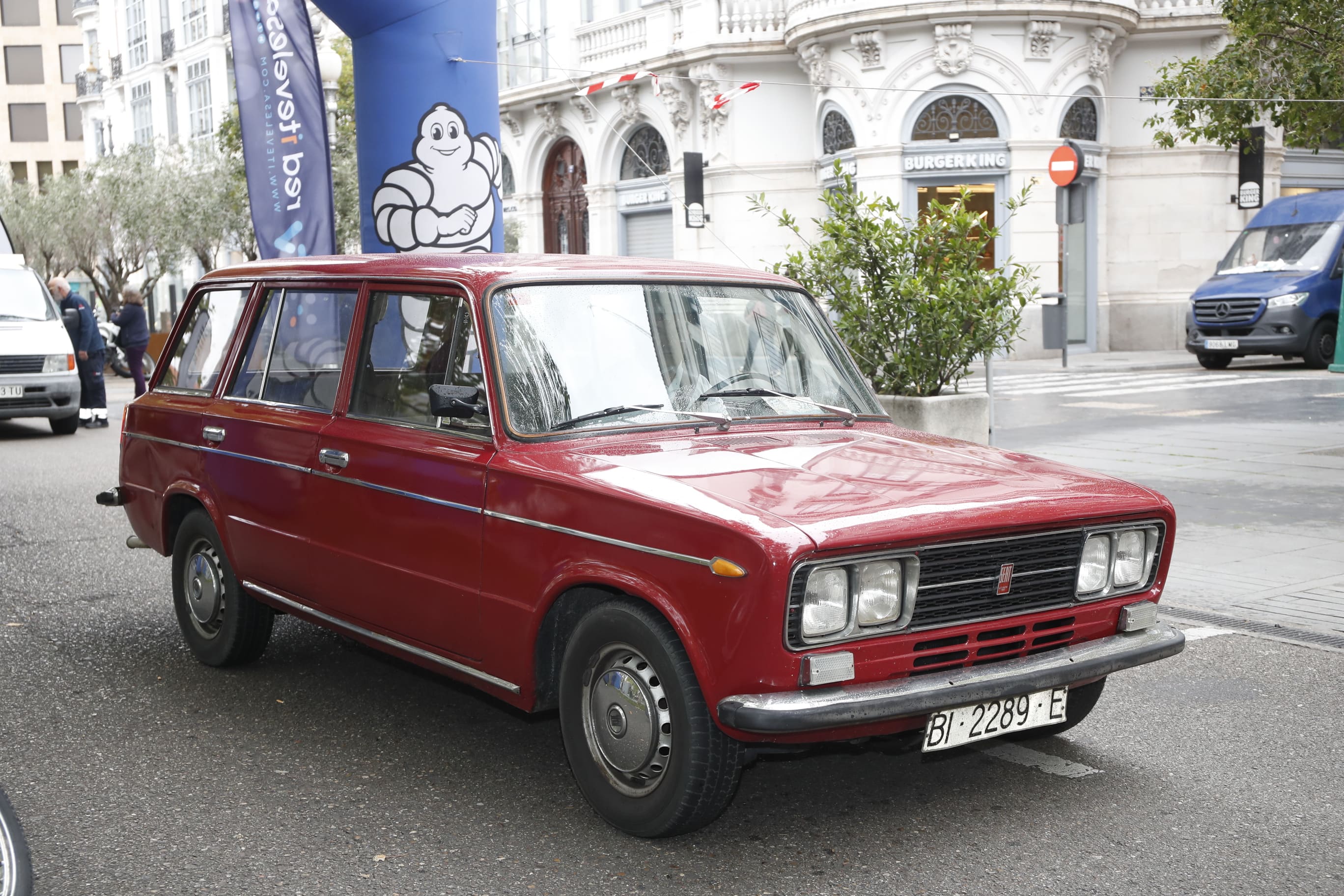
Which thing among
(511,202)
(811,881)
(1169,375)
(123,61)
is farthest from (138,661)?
(123,61)

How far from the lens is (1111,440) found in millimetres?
13836

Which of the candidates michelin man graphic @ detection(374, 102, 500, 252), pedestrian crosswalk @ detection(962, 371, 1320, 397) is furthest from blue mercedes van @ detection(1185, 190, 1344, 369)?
michelin man graphic @ detection(374, 102, 500, 252)

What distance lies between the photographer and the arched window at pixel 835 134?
93.9 ft

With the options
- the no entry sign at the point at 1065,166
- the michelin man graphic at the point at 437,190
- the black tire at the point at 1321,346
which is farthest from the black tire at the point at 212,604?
the no entry sign at the point at 1065,166

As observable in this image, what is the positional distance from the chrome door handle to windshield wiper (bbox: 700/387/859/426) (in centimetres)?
131

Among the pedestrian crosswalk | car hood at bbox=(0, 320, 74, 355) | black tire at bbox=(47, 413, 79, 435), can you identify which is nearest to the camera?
car hood at bbox=(0, 320, 74, 355)

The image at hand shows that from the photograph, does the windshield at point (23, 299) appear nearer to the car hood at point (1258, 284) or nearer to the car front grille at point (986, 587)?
the car front grille at point (986, 587)

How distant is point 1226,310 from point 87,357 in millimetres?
16844

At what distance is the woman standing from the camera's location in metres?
21.3

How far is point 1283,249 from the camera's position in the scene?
22844 mm

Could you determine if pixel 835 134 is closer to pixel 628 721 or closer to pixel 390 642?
pixel 390 642

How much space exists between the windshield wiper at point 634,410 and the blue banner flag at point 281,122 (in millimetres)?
6962

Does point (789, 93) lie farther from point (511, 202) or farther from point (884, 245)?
point (884, 245)

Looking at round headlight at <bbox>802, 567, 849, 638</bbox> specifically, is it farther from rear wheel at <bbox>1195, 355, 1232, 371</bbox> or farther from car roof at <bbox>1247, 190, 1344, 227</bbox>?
car roof at <bbox>1247, 190, 1344, 227</bbox>
